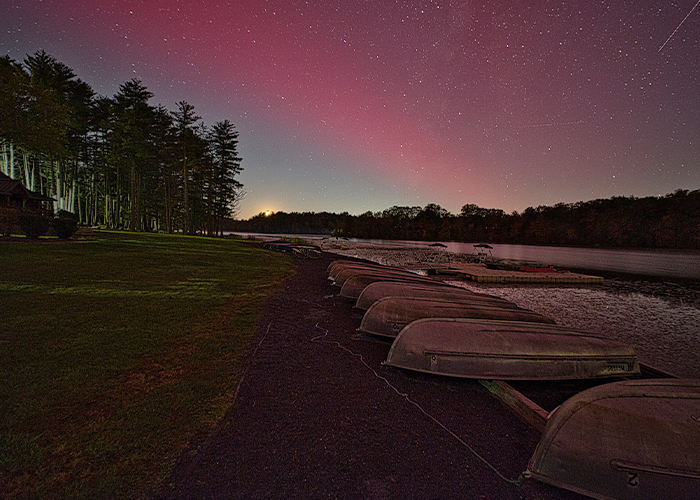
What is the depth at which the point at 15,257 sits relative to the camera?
10742mm

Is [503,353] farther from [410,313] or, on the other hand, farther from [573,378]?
[410,313]

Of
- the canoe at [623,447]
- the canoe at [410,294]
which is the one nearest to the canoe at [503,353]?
the canoe at [623,447]

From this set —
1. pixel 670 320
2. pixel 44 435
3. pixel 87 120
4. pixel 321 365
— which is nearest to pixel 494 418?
pixel 321 365

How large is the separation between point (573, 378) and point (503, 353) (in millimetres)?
1308

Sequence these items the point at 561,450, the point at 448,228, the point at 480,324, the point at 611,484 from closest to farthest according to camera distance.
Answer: the point at 611,484 → the point at 561,450 → the point at 480,324 → the point at 448,228

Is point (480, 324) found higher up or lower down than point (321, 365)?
higher up

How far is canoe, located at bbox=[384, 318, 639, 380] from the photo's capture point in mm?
Result: 4461

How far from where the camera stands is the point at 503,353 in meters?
4.49

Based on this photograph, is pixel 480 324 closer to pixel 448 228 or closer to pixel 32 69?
pixel 32 69

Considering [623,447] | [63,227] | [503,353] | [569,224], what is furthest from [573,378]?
[569,224]

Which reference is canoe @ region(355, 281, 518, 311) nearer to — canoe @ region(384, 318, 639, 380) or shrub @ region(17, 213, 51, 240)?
canoe @ region(384, 318, 639, 380)

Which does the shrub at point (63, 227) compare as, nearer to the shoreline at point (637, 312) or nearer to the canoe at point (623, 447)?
the canoe at point (623, 447)

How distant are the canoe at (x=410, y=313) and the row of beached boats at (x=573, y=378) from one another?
0.07ft

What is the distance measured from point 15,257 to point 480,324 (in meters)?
16.2
